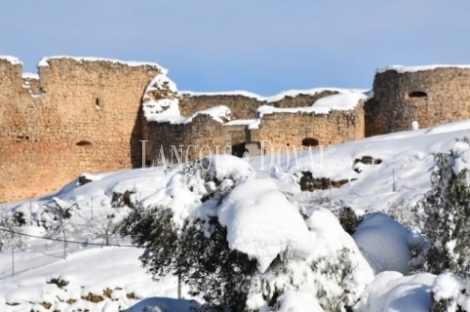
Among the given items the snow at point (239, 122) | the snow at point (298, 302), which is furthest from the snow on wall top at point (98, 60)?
the snow at point (298, 302)

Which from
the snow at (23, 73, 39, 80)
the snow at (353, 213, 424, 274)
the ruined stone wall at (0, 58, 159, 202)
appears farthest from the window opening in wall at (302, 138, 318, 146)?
the snow at (353, 213, 424, 274)

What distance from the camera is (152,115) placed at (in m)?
26.8

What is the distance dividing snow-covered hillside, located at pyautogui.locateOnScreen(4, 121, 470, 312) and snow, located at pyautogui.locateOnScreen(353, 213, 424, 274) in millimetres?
12

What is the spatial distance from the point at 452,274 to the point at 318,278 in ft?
3.96

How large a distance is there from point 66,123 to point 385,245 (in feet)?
55.7

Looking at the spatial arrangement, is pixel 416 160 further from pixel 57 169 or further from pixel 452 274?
pixel 57 169

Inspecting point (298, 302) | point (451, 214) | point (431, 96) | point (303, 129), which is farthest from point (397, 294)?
point (431, 96)

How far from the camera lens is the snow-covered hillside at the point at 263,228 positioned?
356 inches

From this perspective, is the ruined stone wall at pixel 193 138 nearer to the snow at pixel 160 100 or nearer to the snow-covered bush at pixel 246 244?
the snow at pixel 160 100

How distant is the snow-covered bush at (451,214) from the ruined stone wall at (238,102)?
50.6 feet

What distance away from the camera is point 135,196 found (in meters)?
18.8

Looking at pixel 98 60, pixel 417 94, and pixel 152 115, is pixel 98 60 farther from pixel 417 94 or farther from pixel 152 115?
pixel 417 94

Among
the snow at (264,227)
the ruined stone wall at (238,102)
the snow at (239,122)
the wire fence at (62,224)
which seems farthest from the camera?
the ruined stone wall at (238,102)

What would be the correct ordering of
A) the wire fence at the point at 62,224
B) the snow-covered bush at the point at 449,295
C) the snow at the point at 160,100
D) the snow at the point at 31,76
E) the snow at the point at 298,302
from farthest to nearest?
the snow at the point at 160,100 < the snow at the point at 31,76 < the wire fence at the point at 62,224 < the snow at the point at 298,302 < the snow-covered bush at the point at 449,295
